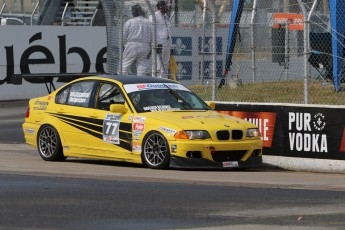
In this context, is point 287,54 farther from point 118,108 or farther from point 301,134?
point 118,108

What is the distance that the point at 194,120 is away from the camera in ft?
48.9

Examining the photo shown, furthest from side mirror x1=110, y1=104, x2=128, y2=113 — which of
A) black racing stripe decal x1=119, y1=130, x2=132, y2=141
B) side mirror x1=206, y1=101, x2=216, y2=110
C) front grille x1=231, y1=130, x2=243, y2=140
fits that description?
front grille x1=231, y1=130, x2=243, y2=140

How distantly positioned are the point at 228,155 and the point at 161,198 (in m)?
3.62

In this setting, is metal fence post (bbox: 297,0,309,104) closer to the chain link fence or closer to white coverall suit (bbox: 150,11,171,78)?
the chain link fence

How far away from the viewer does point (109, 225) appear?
9.30m

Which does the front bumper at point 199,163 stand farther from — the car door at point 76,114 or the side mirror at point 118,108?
the car door at point 76,114

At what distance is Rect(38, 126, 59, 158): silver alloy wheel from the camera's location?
1617 centimetres

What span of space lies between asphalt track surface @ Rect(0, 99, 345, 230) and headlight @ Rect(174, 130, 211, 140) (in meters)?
0.48

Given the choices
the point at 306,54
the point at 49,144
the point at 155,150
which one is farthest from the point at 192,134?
the point at 49,144

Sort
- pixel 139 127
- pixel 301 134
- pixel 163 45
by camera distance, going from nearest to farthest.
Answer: pixel 139 127 < pixel 301 134 < pixel 163 45

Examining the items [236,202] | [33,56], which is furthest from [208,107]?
[33,56]

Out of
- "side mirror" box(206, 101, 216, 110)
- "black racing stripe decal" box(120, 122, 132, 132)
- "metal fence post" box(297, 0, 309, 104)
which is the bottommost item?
"black racing stripe decal" box(120, 122, 132, 132)

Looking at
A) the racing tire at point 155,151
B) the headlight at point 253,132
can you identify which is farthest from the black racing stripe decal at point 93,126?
the headlight at point 253,132

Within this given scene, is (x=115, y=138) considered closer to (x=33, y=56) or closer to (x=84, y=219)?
(x=84, y=219)
